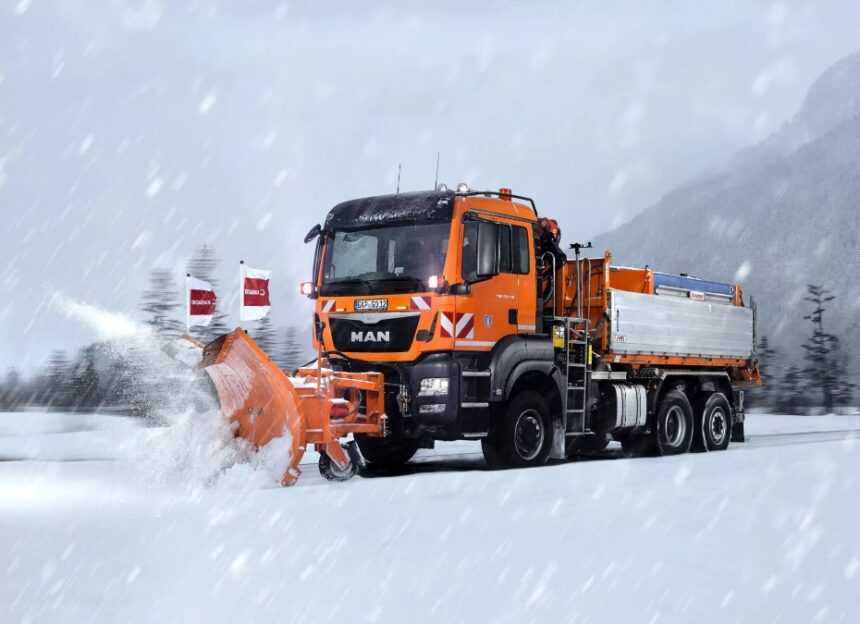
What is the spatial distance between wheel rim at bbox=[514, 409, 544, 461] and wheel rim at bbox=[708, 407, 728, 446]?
199 inches

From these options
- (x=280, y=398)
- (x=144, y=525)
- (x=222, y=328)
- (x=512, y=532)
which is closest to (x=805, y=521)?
(x=512, y=532)

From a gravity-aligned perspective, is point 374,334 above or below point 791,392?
above

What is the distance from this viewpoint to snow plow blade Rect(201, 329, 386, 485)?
1049 cm

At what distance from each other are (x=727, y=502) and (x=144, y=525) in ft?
13.6

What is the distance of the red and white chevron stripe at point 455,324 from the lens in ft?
37.9

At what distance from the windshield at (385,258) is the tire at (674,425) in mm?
5300

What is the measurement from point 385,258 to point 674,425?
237 inches

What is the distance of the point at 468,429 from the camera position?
38.4ft

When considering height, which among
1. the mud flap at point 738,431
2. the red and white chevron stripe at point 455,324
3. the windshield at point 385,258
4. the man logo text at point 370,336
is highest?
the windshield at point 385,258

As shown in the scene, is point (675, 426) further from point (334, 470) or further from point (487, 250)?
point (334, 470)

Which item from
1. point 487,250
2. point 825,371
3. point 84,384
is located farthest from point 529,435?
point 825,371

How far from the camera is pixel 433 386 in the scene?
38.0ft

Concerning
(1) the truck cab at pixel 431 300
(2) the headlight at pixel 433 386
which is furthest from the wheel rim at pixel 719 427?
(2) the headlight at pixel 433 386

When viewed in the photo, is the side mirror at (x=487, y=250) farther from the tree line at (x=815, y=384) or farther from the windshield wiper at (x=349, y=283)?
the tree line at (x=815, y=384)
